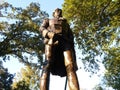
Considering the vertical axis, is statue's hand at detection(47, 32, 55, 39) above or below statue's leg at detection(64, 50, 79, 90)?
above

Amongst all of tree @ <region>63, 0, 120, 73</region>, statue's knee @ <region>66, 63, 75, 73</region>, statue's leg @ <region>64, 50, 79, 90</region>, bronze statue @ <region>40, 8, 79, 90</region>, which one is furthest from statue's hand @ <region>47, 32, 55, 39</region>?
tree @ <region>63, 0, 120, 73</region>

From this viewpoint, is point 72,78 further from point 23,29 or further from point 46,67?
point 23,29

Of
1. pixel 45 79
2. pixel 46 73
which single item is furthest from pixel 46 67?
pixel 45 79

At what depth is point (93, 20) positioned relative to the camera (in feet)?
73.2

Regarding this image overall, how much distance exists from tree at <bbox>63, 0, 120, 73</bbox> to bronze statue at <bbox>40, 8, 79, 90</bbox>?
1461 cm

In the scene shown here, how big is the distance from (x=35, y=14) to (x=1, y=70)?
243 inches

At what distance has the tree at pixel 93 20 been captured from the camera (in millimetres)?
21844

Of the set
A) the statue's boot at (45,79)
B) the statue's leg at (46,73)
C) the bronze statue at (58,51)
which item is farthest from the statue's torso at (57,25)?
the statue's boot at (45,79)

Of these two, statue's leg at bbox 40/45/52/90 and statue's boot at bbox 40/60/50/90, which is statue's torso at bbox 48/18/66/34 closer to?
statue's leg at bbox 40/45/52/90

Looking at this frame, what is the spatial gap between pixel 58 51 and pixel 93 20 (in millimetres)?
15506

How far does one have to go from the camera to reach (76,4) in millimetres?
22016

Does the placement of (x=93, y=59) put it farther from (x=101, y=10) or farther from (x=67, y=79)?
(x=67, y=79)

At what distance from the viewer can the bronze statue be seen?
656 centimetres

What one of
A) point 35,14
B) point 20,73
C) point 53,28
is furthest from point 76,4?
point 20,73
